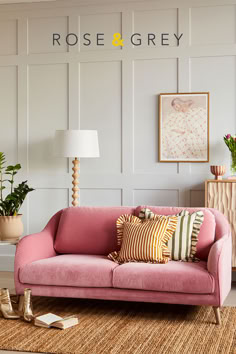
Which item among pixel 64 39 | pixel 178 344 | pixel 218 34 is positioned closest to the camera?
pixel 178 344

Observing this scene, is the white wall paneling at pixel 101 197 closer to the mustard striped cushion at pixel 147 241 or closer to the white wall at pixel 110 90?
the white wall at pixel 110 90

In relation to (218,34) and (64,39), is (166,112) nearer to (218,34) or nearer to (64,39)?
(218,34)

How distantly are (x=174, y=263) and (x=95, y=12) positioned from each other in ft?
9.72

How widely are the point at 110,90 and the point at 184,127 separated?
2.87 feet

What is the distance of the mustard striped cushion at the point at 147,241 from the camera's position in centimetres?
445

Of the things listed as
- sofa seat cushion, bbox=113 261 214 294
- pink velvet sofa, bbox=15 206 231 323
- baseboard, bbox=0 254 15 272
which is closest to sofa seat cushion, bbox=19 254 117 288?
pink velvet sofa, bbox=15 206 231 323

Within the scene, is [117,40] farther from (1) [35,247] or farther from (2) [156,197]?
(1) [35,247]

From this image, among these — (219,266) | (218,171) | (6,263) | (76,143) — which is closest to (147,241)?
(219,266)

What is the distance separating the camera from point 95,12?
6.07 m

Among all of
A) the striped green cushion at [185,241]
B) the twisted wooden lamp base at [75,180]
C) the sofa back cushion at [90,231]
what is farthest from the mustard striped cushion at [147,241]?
the twisted wooden lamp base at [75,180]

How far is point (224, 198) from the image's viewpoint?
5.38 m

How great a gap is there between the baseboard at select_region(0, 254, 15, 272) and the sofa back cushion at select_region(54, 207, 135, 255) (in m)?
1.55

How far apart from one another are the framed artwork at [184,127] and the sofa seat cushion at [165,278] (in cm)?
179

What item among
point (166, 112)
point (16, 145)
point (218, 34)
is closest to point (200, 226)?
point (166, 112)
